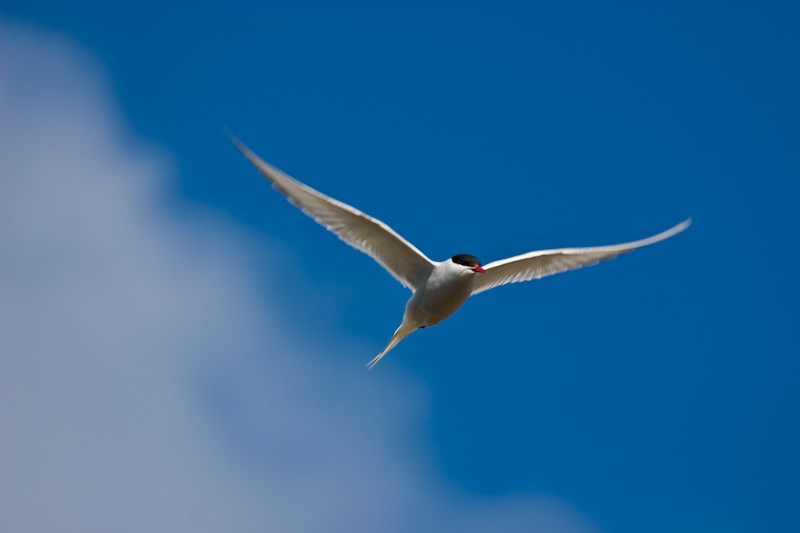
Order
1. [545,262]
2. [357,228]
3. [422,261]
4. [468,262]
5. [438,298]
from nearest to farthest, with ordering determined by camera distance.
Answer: [468,262]
[438,298]
[357,228]
[422,261]
[545,262]

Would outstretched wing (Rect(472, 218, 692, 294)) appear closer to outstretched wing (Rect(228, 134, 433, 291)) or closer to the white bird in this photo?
the white bird

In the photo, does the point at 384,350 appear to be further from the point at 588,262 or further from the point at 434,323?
the point at 588,262

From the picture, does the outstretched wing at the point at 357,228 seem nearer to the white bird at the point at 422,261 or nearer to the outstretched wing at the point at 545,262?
the white bird at the point at 422,261

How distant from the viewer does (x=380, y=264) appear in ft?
34.2

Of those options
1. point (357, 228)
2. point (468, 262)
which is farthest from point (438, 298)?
point (357, 228)

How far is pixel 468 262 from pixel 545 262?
74.7 inches

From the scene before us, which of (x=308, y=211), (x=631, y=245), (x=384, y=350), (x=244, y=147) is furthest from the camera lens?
(x=384, y=350)

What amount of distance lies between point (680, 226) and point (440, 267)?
3444mm

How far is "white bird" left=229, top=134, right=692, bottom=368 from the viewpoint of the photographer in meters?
9.27

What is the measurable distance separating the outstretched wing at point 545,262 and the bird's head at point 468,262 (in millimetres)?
733

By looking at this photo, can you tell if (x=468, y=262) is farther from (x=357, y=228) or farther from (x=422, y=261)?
(x=357, y=228)

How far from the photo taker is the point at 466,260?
31.4 feet

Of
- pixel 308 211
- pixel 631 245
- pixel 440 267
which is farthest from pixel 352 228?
pixel 631 245

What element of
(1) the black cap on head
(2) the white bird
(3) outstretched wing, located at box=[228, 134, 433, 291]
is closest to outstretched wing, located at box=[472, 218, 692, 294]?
(2) the white bird
